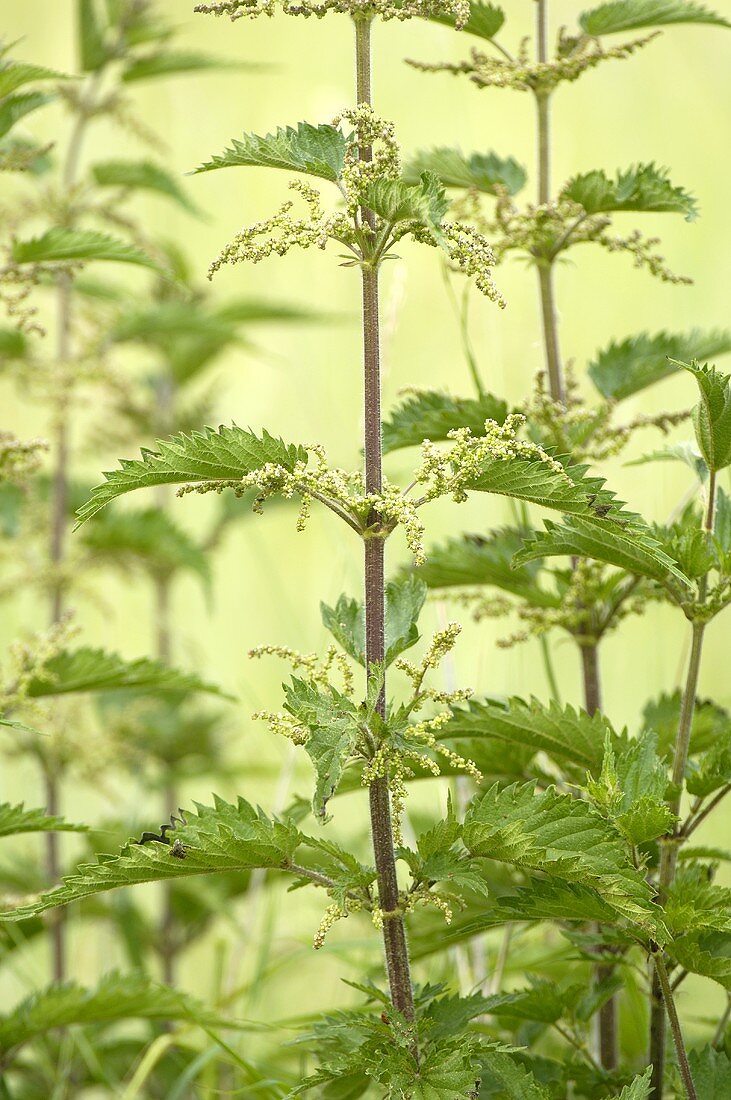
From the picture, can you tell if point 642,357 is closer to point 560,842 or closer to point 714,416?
point 714,416

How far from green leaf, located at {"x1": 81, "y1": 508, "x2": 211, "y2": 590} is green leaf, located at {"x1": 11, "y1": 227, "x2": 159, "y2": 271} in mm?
827

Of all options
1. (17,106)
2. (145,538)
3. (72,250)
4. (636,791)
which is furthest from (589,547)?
(145,538)

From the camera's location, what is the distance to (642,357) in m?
1.79

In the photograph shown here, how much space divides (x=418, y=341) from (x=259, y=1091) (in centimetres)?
317

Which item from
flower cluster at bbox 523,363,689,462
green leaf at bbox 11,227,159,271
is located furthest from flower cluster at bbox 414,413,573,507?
green leaf at bbox 11,227,159,271

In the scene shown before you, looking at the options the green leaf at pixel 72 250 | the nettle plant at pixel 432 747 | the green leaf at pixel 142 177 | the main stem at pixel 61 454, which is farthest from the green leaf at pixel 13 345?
the nettle plant at pixel 432 747

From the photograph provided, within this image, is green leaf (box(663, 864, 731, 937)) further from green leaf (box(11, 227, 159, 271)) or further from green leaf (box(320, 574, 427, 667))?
green leaf (box(11, 227, 159, 271))

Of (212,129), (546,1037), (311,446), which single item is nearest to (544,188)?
(311,446)

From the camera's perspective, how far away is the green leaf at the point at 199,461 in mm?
1178

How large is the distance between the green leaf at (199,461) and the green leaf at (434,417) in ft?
1.31

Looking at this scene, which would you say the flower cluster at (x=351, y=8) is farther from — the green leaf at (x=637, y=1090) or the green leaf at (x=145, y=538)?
the green leaf at (x=145, y=538)

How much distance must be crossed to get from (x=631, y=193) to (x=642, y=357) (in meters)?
0.32

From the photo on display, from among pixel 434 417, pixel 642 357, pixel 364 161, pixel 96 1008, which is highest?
pixel 364 161

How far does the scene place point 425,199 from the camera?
111 cm
